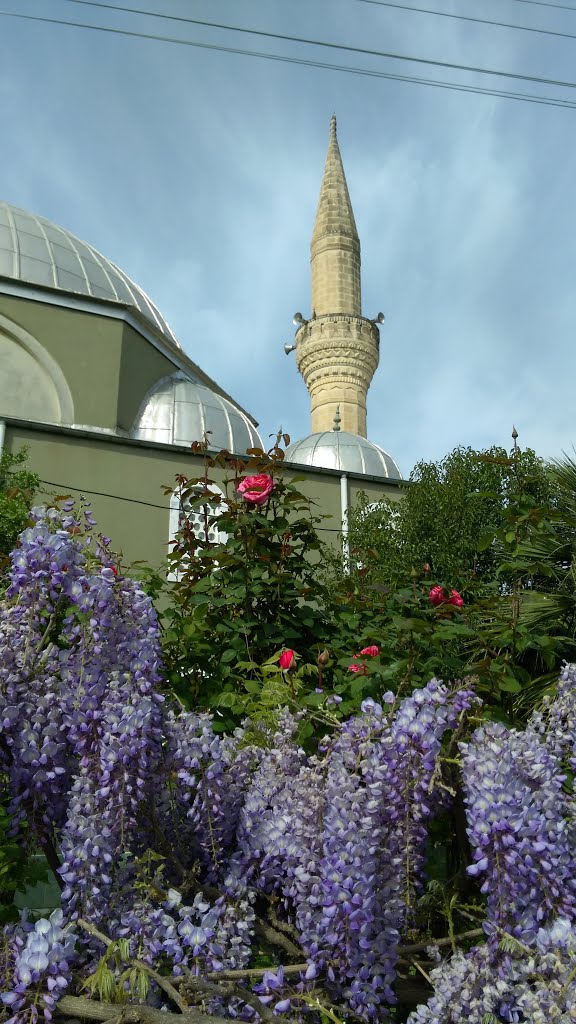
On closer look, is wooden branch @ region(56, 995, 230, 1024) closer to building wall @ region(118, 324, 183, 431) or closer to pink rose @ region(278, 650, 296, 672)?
pink rose @ region(278, 650, 296, 672)

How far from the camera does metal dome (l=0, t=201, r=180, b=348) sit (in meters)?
14.2

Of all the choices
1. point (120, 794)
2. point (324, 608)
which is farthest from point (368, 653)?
point (120, 794)

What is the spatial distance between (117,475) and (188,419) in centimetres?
263

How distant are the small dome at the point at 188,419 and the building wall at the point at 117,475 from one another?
63.9 inches

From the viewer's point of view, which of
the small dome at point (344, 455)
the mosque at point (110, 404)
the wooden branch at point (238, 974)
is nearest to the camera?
the wooden branch at point (238, 974)

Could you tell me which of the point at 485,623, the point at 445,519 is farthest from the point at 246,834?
the point at 445,519

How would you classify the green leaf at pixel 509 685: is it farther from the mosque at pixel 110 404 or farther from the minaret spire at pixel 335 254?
the minaret spire at pixel 335 254

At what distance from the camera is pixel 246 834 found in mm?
2025

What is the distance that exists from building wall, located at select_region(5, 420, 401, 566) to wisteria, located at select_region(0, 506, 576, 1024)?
31.0 feet

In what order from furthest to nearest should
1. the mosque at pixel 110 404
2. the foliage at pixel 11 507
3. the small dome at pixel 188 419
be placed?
the small dome at pixel 188 419 → the mosque at pixel 110 404 → the foliage at pixel 11 507

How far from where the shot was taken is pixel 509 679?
261 centimetres

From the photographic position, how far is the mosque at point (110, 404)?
1186 centimetres

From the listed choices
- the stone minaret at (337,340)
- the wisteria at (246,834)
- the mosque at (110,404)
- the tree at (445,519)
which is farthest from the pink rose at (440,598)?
the stone minaret at (337,340)

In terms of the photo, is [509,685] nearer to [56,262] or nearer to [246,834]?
[246,834]
